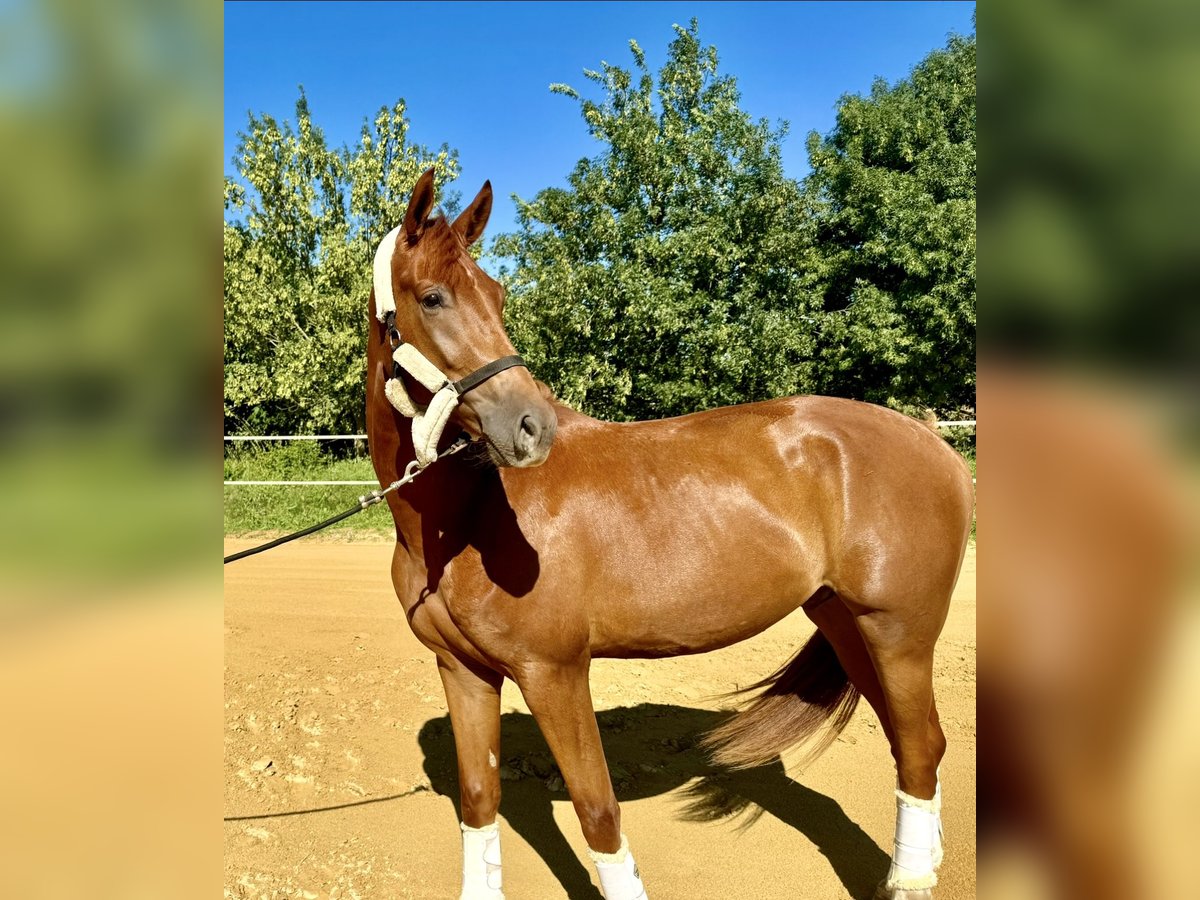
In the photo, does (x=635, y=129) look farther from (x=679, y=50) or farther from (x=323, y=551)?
(x=323, y=551)

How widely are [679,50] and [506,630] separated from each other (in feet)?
60.6

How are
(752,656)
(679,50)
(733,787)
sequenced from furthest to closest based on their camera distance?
(679,50)
(752,656)
(733,787)

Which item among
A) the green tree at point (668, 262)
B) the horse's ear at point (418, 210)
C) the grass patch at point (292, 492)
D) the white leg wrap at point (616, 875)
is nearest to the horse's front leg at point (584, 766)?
the white leg wrap at point (616, 875)

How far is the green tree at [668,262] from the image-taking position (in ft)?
49.2

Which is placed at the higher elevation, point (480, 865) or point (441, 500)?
point (441, 500)

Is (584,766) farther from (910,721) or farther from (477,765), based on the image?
(910,721)

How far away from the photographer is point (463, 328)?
2.12 meters

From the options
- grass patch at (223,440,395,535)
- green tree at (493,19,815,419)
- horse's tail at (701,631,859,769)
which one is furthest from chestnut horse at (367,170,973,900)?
green tree at (493,19,815,419)

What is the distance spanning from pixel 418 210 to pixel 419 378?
1.59 feet

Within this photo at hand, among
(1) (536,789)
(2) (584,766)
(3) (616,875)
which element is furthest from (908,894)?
(1) (536,789)
